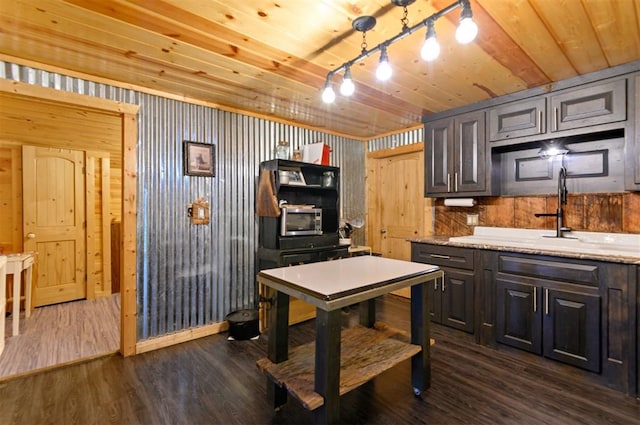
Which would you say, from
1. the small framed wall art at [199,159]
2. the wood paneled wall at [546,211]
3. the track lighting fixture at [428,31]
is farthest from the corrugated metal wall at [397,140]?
the small framed wall art at [199,159]

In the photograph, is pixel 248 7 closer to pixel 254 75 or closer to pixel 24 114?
pixel 254 75

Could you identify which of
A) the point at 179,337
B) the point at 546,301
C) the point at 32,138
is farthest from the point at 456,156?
the point at 32,138

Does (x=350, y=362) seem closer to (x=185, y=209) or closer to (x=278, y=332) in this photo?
(x=278, y=332)

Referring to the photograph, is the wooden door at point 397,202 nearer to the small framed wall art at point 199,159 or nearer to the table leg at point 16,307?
the small framed wall art at point 199,159

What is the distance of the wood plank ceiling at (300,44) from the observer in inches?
65.0

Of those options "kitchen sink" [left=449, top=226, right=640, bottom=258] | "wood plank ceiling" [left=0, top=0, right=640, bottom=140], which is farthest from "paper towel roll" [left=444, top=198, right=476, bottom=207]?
"wood plank ceiling" [left=0, top=0, right=640, bottom=140]

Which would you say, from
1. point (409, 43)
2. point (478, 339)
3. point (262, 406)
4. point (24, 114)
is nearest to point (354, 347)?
point (262, 406)

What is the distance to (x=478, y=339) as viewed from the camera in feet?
9.18

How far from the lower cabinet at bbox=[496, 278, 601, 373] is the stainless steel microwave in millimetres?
1872

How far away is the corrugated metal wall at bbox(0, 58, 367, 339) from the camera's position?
2.71m

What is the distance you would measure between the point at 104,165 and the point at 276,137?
2.81 m

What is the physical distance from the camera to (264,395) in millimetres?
2059

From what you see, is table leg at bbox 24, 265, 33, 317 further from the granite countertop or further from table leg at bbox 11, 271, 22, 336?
the granite countertop

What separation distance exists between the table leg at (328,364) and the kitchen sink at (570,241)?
1915 mm
